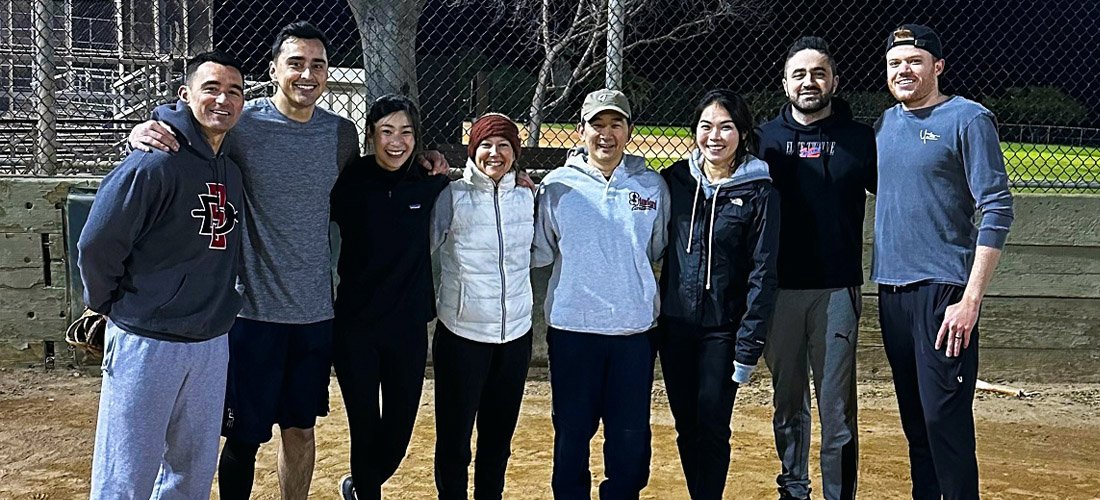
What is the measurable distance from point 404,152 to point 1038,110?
1553 centimetres

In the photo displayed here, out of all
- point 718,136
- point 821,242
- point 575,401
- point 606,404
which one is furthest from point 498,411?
point 821,242

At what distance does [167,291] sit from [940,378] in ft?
8.80

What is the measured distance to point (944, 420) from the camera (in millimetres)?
3445

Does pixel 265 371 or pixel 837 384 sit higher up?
pixel 265 371

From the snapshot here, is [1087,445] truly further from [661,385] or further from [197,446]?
[197,446]

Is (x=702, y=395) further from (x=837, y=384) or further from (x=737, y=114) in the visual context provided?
(x=737, y=114)

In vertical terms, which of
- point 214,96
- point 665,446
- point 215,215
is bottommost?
point 665,446

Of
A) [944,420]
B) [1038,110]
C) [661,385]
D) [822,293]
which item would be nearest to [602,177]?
[822,293]

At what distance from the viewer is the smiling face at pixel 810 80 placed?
366 centimetres

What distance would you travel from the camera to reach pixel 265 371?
3328 millimetres

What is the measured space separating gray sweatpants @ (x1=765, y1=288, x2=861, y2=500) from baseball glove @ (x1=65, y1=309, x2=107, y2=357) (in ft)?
8.20

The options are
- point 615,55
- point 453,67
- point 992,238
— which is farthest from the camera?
point 453,67

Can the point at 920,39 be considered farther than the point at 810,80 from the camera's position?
No

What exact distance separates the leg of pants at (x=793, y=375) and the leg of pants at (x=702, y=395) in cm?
40
